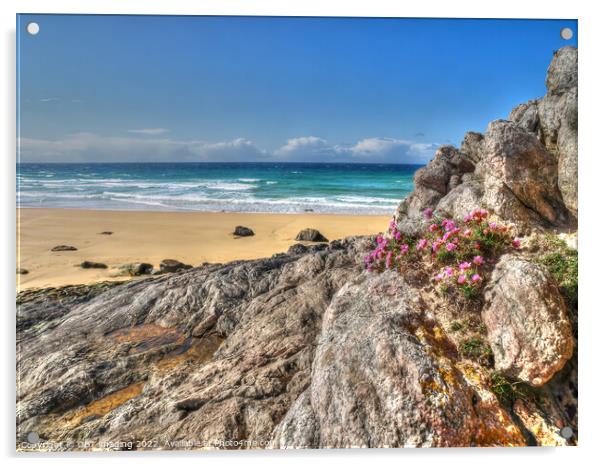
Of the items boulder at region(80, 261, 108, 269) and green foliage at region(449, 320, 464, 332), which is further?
boulder at region(80, 261, 108, 269)

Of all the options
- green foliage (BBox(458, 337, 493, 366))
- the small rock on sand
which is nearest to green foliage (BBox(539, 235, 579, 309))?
green foliage (BBox(458, 337, 493, 366))

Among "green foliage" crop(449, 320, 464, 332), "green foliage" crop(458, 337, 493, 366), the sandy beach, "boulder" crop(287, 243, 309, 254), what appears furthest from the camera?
"boulder" crop(287, 243, 309, 254)

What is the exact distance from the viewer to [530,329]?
3.25m

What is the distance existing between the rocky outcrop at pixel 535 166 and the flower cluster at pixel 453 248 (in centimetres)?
20

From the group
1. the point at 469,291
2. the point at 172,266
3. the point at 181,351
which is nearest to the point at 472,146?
the point at 469,291

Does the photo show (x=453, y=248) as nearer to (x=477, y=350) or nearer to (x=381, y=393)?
(x=477, y=350)

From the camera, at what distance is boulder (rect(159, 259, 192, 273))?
5.14 m

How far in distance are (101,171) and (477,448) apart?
5039mm

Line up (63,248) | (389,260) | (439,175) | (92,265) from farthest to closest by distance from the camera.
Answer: (92,265), (439,175), (63,248), (389,260)

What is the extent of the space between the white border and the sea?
45.7 inches

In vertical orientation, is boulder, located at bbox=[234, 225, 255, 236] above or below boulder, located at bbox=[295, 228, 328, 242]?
above

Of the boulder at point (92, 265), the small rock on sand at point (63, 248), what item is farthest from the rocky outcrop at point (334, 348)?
the small rock on sand at point (63, 248)

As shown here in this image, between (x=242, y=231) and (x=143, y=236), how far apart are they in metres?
1.36

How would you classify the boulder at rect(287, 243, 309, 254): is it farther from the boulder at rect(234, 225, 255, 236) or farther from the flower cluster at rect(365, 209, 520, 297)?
the flower cluster at rect(365, 209, 520, 297)
